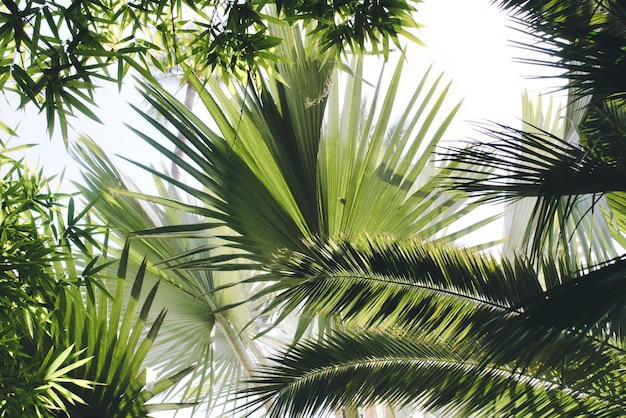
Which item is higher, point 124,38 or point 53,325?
point 124,38

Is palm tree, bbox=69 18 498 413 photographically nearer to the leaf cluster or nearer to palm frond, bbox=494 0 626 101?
the leaf cluster

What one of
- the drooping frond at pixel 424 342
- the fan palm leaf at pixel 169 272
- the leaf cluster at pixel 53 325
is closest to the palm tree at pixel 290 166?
the drooping frond at pixel 424 342

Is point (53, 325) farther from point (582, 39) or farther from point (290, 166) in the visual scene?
point (582, 39)

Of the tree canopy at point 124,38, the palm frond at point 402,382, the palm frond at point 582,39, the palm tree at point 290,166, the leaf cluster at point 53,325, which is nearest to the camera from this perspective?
the tree canopy at point 124,38

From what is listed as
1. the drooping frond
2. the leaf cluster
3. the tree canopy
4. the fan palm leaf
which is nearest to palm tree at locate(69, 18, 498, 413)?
the drooping frond

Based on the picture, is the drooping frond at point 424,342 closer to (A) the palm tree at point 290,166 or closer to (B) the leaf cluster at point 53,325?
(A) the palm tree at point 290,166

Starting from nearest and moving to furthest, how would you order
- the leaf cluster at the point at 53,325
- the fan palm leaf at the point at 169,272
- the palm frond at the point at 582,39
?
1. the palm frond at the point at 582,39
2. the leaf cluster at the point at 53,325
3. the fan palm leaf at the point at 169,272

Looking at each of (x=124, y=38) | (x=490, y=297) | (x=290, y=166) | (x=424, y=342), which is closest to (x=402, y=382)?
(x=424, y=342)

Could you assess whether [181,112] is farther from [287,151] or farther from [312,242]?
[312,242]

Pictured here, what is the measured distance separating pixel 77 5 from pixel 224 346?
122 inches

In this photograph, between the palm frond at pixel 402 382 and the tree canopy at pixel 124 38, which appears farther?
the palm frond at pixel 402 382

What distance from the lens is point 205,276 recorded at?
132 inches

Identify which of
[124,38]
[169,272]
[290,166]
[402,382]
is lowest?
[402,382]

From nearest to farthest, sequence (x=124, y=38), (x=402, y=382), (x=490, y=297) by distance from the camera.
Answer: (x=124, y=38), (x=490, y=297), (x=402, y=382)
